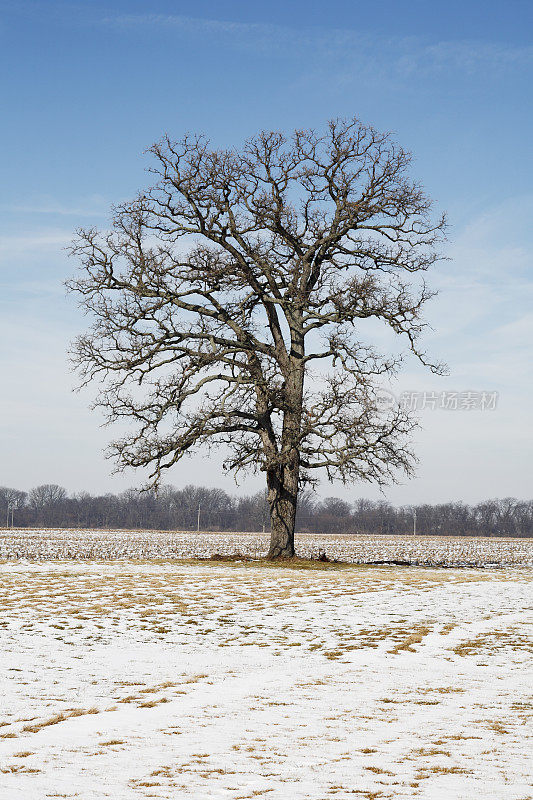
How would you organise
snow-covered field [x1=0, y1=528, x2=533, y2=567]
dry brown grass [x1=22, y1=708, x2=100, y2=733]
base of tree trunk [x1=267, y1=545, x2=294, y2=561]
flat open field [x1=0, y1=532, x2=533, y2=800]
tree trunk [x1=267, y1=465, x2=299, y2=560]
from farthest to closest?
snow-covered field [x1=0, y1=528, x2=533, y2=567] < base of tree trunk [x1=267, y1=545, x2=294, y2=561] < tree trunk [x1=267, y1=465, x2=299, y2=560] < dry brown grass [x1=22, y1=708, x2=100, y2=733] < flat open field [x1=0, y1=532, x2=533, y2=800]

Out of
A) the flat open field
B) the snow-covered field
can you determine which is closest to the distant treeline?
the snow-covered field

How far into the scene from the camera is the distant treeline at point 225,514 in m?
147

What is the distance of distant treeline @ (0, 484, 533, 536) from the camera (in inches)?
5792

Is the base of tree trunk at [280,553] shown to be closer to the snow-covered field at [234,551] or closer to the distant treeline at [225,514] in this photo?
the snow-covered field at [234,551]

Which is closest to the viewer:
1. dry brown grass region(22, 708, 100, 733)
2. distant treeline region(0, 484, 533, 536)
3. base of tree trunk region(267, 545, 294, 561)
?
dry brown grass region(22, 708, 100, 733)

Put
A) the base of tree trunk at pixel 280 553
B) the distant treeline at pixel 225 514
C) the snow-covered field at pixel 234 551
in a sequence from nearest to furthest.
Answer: the base of tree trunk at pixel 280 553
the snow-covered field at pixel 234 551
the distant treeline at pixel 225 514

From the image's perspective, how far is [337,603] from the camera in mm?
14250

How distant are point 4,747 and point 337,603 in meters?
9.60

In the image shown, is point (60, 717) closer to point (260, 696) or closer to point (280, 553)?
point (260, 696)

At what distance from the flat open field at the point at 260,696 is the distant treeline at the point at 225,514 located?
125 metres

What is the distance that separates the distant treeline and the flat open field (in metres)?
125

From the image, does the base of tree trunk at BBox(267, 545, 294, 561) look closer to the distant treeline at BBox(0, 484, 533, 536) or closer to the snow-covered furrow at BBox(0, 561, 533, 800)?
the snow-covered furrow at BBox(0, 561, 533, 800)

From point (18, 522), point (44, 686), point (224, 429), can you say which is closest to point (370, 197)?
point (224, 429)

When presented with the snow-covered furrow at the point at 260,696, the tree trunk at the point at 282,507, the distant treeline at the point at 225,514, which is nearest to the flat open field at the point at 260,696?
the snow-covered furrow at the point at 260,696
